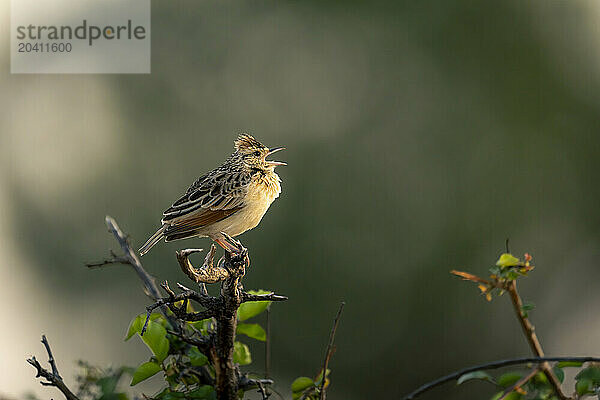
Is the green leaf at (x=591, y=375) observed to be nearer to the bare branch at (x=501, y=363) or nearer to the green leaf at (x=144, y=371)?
the bare branch at (x=501, y=363)

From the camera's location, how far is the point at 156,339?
5.09 feet

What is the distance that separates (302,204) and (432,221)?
1548 millimetres

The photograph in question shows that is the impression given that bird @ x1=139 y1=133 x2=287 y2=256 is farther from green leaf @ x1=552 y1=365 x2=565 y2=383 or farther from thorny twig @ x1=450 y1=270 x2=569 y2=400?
green leaf @ x1=552 y1=365 x2=565 y2=383

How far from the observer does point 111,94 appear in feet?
21.0

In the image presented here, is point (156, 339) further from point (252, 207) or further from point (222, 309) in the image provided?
point (252, 207)

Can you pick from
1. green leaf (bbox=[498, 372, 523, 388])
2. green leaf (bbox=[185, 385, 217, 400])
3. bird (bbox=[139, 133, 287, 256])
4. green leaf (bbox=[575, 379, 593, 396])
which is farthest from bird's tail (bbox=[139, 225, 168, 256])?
green leaf (bbox=[575, 379, 593, 396])

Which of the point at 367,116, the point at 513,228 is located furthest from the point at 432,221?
the point at 367,116

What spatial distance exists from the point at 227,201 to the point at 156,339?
0.40 meters

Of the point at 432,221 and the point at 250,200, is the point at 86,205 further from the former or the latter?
the point at 250,200

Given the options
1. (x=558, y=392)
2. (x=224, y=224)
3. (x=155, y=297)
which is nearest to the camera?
Answer: (x=558, y=392)

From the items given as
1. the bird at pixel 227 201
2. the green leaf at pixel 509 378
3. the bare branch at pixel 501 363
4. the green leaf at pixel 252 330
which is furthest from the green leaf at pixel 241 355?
the green leaf at pixel 509 378

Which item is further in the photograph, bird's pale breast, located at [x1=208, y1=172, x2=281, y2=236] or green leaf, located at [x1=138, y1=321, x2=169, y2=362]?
bird's pale breast, located at [x1=208, y1=172, x2=281, y2=236]

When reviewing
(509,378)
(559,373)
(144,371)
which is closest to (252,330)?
(144,371)

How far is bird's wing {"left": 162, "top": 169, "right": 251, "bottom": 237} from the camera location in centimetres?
172
